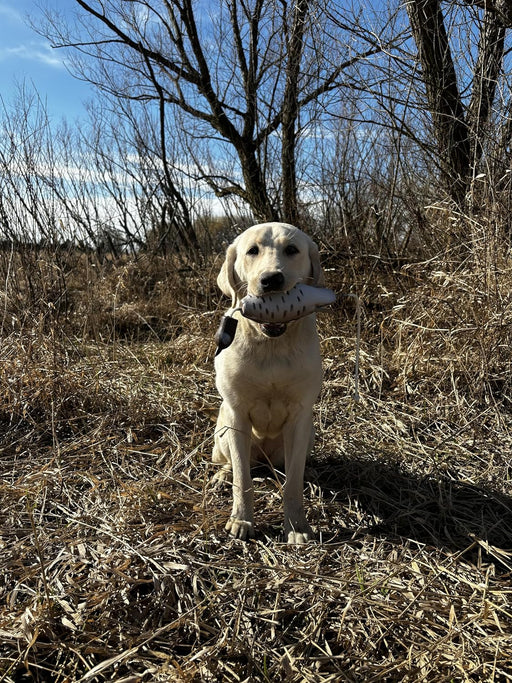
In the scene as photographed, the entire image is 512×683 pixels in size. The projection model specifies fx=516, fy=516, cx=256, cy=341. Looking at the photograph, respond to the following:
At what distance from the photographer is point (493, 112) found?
3.32 m

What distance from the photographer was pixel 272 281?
185 cm

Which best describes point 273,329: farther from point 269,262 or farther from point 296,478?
point 296,478

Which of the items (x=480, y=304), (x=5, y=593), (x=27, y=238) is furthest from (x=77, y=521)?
(x=27, y=238)

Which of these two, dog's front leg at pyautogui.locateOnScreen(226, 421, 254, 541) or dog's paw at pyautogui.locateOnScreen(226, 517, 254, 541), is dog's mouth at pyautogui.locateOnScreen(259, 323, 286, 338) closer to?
dog's front leg at pyautogui.locateOnScreen(226, 421, 254, 541)

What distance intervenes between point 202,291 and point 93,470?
9.96 ft

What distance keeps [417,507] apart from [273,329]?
1.05 m

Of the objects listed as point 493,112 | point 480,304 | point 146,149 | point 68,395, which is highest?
point 146,149

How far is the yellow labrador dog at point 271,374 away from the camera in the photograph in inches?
78.4

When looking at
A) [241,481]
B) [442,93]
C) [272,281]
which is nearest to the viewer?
[272,281]

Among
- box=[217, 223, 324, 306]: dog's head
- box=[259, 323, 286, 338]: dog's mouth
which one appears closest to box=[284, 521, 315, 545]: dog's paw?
box=[259, 323, 286, 338]: dog's mouth

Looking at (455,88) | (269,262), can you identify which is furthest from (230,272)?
(455,88)

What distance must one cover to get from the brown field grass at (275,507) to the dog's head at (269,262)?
87cm

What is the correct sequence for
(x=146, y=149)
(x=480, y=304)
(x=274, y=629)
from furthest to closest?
(x=146, y=149)
(x=480, y=304)
(x=274, y=629)

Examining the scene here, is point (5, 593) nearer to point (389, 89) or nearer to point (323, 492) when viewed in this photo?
point (323, 492)
